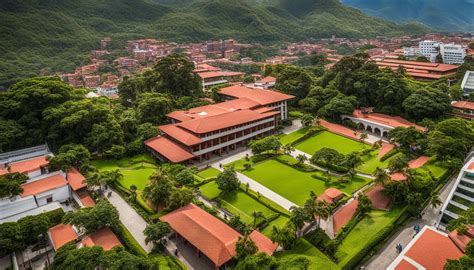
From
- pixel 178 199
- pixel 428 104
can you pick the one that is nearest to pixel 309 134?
pixel 428 104

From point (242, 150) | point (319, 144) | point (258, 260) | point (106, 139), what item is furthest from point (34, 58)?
point (258, 260)

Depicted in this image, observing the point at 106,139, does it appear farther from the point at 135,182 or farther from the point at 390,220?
the point at 390,220

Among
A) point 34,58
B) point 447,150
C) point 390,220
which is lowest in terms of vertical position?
point 390,220

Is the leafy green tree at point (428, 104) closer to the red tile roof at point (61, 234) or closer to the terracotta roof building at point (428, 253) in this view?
the terracotta roof building at point (428, 253)

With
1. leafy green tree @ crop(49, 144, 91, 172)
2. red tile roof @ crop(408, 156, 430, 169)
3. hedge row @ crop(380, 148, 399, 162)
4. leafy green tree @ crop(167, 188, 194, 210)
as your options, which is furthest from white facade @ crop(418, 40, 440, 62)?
leafy green tree @ crop(49, 144, 91, 172)

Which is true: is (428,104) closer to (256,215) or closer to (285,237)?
(256,215)

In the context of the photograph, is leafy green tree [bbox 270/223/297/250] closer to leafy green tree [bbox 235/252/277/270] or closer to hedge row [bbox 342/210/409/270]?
leafy green tree [bbox 235/252/277/270]
